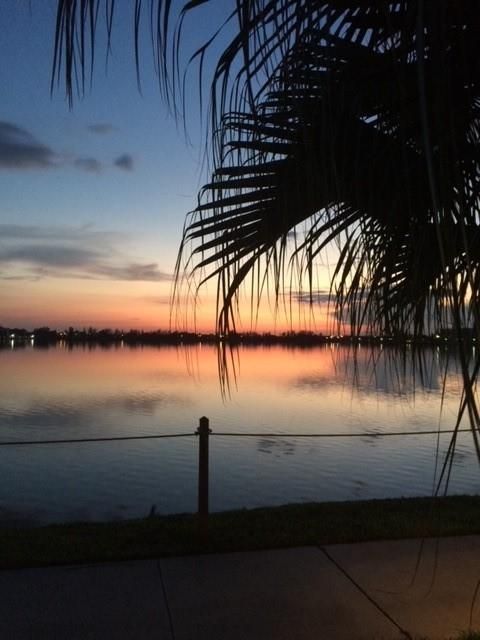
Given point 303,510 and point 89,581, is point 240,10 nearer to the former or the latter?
point 89,581

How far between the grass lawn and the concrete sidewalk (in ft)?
0.91

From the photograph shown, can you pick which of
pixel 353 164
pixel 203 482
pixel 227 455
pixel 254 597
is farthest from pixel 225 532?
pixel 227 455

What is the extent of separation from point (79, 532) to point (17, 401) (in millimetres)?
23607

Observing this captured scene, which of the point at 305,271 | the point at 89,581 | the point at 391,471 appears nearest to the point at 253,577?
the point at 89,581

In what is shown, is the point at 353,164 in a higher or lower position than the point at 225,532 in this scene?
higher

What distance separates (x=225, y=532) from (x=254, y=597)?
1.49 m

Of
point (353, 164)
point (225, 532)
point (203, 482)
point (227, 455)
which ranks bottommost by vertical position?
point (227, 455)

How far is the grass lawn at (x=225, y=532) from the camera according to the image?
5082 millimetres

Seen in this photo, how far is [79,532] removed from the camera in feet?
19.1

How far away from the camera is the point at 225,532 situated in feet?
18.4

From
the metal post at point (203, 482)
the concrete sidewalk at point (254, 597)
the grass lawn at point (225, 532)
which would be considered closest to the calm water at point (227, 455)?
the metal post at point (203, 482)

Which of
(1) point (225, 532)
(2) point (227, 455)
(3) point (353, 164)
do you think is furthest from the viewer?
(2) point (227, 455)

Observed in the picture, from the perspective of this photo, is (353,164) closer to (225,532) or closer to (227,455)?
(225,532)

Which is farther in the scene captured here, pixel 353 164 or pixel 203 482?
pixel 203 482
